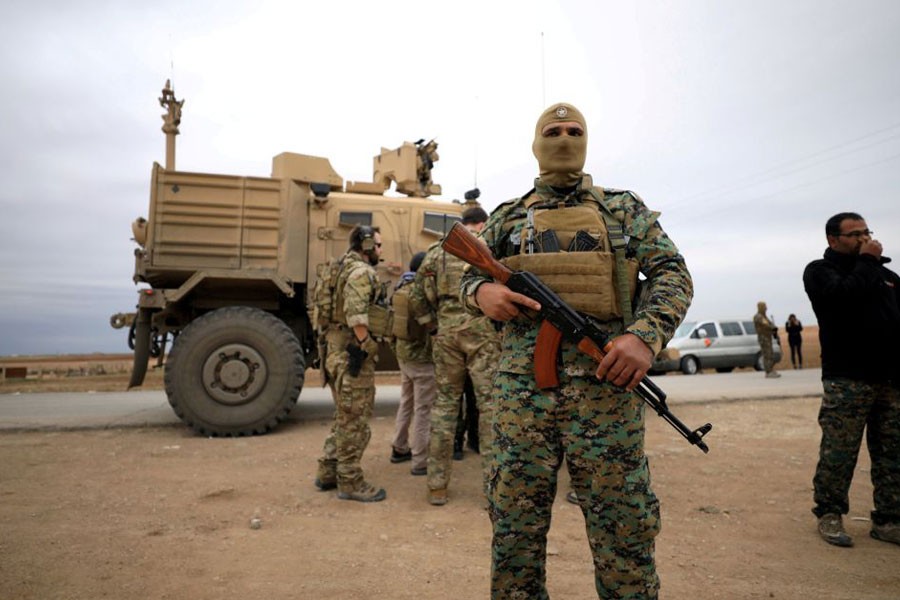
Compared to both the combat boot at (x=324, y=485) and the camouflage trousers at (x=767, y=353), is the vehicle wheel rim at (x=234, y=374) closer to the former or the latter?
the combat boot at (x=324, y=485)

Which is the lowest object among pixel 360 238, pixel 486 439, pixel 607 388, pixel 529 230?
pixel 486 439

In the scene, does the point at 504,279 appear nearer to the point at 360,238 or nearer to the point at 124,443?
the point at 360,238

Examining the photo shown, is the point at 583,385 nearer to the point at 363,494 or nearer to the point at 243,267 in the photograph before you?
the point at 363,494

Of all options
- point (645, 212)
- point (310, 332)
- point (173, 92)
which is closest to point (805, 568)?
point (645, 212)

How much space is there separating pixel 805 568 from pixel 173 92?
8.89 metres

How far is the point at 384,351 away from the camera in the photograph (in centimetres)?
712

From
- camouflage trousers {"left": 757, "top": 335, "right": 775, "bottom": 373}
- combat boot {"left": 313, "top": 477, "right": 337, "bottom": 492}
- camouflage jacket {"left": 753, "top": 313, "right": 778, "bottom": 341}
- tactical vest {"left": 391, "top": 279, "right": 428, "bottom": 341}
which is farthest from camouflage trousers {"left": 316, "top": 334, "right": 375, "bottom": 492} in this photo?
camouflage jacket {"left": 753, "top": 313, "right": 778, "bottom": 341}

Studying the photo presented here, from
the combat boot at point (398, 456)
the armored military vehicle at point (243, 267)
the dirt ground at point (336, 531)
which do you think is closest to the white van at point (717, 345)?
the dirt ground at point (336, 531)

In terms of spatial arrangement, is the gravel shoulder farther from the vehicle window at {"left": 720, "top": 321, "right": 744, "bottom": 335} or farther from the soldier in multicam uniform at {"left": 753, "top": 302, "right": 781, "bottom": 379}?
the vehicle window at {"left": 720, "top": 321, "right": 744, "bottom": 335}

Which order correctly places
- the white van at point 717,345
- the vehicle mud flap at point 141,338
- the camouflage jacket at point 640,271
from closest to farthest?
the camouflage jacket at point 640,271
the vehicle mud flap at point 141,338
the white van at point 717,345

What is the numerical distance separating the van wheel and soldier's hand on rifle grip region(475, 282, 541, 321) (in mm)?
14447

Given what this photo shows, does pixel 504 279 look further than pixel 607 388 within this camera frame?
Yes

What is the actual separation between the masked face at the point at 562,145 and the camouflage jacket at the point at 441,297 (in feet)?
6.15

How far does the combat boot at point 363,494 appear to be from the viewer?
3875mm
